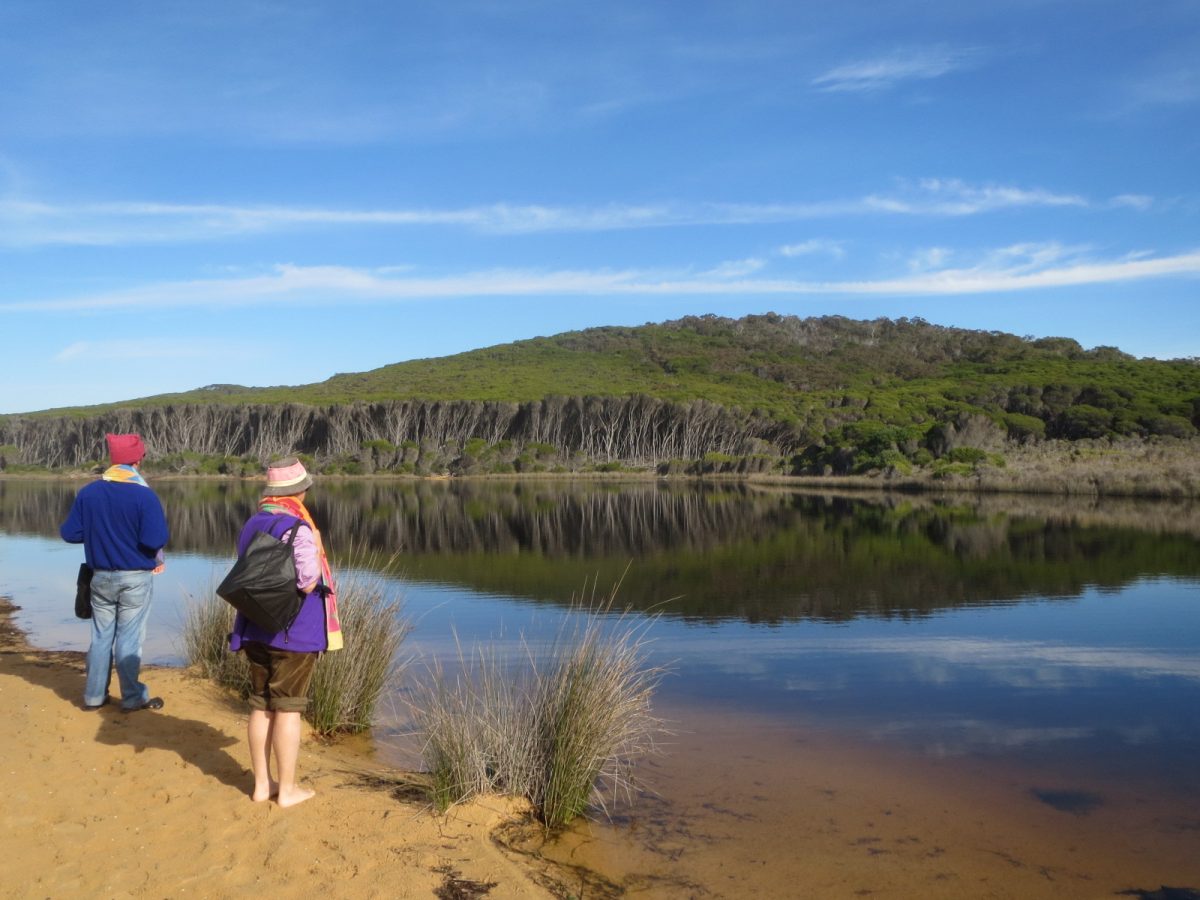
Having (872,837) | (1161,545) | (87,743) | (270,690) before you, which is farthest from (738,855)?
(1161,545)

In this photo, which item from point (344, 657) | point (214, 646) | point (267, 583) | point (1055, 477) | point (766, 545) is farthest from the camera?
point (1055, 477)

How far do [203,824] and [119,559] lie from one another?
216cm

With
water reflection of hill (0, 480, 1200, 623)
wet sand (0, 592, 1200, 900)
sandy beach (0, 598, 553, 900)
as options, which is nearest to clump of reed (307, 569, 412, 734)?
wet sand (0, 592, 1200, 900)

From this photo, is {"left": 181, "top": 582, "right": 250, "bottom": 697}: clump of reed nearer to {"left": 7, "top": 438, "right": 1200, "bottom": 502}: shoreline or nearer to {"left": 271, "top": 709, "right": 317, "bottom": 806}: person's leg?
{"left": 271, "top": 709, "right": 317, "bottom": 806}: person's leg

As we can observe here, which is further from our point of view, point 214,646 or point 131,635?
point 214,646

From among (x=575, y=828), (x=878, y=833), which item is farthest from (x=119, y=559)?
(x=878, y=833)

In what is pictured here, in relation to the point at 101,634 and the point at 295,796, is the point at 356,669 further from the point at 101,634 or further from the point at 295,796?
the point at 295,796

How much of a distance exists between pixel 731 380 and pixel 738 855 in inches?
3866

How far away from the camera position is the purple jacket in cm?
460

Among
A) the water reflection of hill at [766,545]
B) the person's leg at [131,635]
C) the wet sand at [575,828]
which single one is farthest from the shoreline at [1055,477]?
the person's leg at [131,635]

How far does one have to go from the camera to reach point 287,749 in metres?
4.63

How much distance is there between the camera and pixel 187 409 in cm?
8975

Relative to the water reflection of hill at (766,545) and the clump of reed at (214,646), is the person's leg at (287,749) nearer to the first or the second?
the clump of reed at (214,646)

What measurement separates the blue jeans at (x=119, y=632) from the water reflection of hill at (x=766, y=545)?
7392 mm
